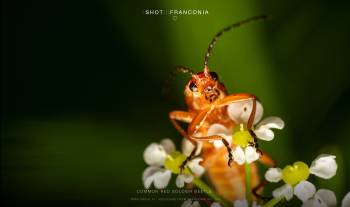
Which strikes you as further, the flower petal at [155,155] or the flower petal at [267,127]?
the flower petal at [155,155]

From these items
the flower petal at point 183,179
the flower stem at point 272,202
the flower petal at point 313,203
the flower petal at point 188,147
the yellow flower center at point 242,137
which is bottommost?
the flower petal at point 313,203

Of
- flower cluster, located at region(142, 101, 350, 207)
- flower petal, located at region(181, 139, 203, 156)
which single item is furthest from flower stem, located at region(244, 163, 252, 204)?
flower petal, located at region(181, 139, 203, 156)

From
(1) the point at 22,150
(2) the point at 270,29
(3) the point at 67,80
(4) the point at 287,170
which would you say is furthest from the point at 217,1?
(1) the point at 22,150

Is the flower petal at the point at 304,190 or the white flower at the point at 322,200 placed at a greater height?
the flower petal at the point at 304,190

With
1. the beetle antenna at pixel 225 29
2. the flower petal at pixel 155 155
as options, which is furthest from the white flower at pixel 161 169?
the beetle antenna at pixel 225 29

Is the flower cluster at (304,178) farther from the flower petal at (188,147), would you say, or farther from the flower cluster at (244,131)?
the flower petal at (188,147)

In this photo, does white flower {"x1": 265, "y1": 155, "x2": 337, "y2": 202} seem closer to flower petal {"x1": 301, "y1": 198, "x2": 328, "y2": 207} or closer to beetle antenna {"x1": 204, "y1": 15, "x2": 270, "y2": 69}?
flower petal {"x1": 301, "y1": 198, "x2": 328, "y2": 207}

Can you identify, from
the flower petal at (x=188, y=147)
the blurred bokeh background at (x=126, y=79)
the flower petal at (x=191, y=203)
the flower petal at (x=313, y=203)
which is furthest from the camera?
the blurred bokeh background at (x=126, y=79)
